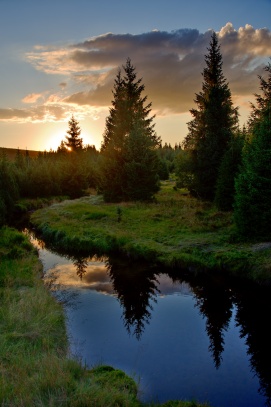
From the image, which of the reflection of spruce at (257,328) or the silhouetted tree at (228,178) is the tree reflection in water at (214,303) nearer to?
the reflection of spruce at (257,328)

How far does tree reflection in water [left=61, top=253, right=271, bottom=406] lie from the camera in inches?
422

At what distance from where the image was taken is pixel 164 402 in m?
8.10

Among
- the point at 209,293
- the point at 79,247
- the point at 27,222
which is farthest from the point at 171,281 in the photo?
the point at 27,222

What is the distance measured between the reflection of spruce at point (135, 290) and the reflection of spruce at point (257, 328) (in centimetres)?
381

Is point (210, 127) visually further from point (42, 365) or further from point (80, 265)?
point (42, 365)

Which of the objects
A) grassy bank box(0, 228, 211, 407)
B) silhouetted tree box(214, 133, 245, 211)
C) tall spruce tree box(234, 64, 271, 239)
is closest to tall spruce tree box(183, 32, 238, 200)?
silhouetted tree box(214, 133, 245, 211)

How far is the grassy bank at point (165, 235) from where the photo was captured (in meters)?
17.2

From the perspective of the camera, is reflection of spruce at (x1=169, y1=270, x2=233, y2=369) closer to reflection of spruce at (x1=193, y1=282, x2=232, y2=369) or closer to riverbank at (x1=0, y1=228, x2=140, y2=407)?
reflection of spruce at (x1=193, y1=282, x2=232, y2=369)

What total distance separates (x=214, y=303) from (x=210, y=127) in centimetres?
2432

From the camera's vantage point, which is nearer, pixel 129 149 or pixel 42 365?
pixel 42 365

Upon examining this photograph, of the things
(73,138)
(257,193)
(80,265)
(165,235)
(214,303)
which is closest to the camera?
(214,303)

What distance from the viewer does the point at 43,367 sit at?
299 inches

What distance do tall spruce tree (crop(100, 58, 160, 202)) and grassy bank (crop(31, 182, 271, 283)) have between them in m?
3.14

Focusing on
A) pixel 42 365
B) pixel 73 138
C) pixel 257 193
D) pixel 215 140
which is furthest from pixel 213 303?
pixel 73 138
